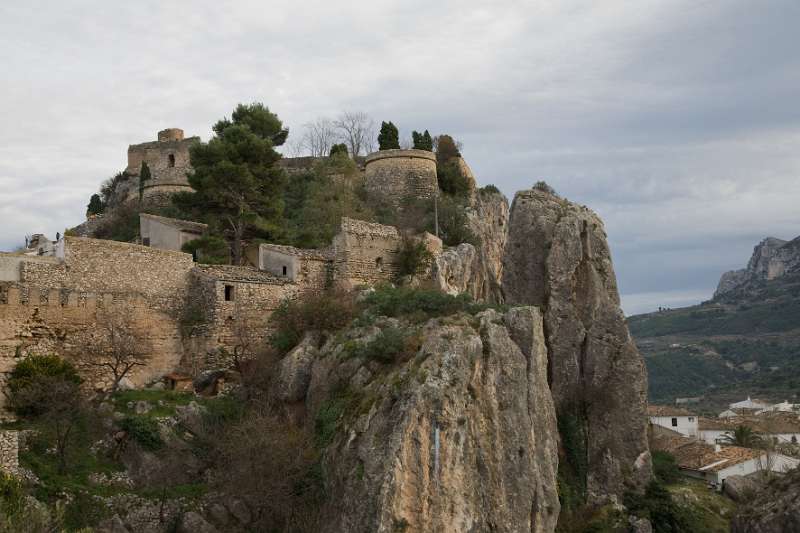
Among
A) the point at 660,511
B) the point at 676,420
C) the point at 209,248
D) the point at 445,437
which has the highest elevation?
the point at 209,248

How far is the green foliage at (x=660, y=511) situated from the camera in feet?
90.1

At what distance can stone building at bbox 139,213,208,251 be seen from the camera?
107 feet

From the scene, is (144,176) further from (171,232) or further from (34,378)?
(34,378)

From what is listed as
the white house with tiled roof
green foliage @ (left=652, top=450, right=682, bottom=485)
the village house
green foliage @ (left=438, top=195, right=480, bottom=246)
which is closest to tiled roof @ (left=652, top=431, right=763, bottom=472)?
the village house

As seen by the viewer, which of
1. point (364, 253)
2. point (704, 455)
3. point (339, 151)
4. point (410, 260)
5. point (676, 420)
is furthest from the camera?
point (676, 420)

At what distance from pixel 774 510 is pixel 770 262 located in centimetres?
12039

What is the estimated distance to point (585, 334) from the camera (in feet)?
100

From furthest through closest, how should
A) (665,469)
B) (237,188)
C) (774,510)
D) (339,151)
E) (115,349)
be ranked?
(339,151), (237,188), (665,469), (774,510), (115,349)

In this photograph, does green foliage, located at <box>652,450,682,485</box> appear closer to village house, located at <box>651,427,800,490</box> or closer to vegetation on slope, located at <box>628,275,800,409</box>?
village house, located at <box>651,427,800,490</box>

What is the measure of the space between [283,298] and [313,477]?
9111 mm

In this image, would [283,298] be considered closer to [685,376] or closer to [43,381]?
[43,381]

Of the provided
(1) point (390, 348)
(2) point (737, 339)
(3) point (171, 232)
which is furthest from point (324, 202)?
(2) point (737, 339)

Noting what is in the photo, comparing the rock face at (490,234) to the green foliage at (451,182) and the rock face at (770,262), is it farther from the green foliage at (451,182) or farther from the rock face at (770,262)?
the rock face at (770,262)

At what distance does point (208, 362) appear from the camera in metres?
26.2
